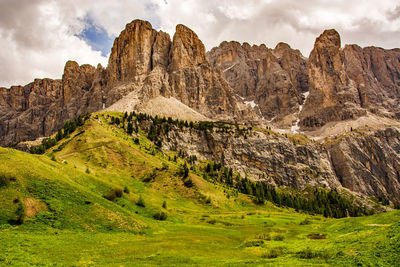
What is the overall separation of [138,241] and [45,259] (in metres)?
12.1

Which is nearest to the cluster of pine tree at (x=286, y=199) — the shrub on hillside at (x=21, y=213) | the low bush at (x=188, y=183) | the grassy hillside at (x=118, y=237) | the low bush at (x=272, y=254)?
the low bush at (x=188, y=183)

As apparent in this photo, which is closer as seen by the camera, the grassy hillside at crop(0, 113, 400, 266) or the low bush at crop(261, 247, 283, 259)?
the grassy hillside at crop(0, 113, 400, 266)

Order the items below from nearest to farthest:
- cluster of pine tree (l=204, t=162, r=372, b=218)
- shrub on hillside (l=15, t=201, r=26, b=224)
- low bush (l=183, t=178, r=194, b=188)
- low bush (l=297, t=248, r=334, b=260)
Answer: low bush (l=297, t=248, r=334, b=260)
shrub on hillside (l=15, t=201, r=26, b=224)
low bush (l=183, t=178, r=194, b=188)
cluster of pine tree (l=204, t=162, r=372, b=218)

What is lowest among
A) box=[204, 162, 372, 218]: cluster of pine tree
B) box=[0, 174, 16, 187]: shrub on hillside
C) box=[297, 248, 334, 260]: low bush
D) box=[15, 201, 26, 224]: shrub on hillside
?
box=[204, 162, 372, 218]: cluster of pine tree

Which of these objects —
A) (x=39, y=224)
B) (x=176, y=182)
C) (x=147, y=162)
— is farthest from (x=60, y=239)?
(x=147, y=162)

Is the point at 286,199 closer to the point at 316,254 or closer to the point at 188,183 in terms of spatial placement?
the point at 188,183

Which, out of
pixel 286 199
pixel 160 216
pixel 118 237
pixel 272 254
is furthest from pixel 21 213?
pixel 286 199

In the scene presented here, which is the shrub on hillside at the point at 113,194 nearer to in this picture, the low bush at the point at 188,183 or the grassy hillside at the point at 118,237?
the grassy hillside at the point at 118,237

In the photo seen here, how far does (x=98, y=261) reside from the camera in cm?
2445

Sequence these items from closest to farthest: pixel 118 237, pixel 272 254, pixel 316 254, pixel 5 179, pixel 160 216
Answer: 1. pixel 316 254
2. pixel 272 254
3. pixel 118 237
4. pixel 5 179
5. pixel 160 216

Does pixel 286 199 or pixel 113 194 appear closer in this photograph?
pixel 113 194

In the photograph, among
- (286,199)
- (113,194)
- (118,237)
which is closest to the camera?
(118,237)

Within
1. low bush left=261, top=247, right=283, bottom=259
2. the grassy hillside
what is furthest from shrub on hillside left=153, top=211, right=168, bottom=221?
low bush left=261, top=247, right=283, bottom=259

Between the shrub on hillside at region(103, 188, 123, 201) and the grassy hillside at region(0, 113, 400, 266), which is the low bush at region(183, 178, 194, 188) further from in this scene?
the shrub on hillside at region(103, 188, 123, 201)
